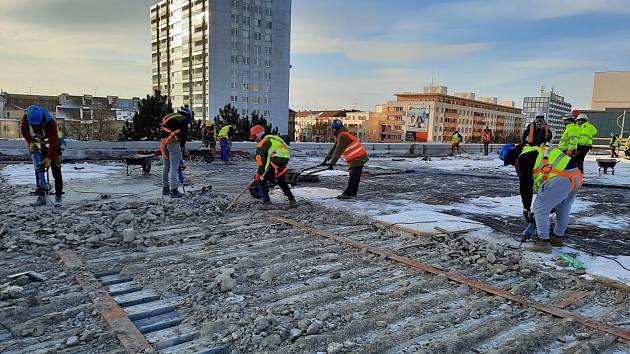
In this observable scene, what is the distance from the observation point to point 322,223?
223 inches

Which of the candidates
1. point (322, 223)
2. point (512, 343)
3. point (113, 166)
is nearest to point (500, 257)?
point (512, 343)

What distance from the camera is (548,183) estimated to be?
14.1 ft

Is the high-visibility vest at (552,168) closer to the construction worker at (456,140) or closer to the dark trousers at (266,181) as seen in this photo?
the dark trousers at (266,181)

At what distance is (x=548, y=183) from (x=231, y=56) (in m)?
63.8

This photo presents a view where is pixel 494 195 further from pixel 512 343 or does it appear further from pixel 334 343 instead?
pixel 334 343

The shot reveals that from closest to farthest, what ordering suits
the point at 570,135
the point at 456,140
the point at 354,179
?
the point at 354,179, the point at 570,135, the point at 456,140

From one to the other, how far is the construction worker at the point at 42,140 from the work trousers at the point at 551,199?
20.5ft

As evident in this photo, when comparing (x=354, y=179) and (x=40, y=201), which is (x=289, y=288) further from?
(x=40, y=201)

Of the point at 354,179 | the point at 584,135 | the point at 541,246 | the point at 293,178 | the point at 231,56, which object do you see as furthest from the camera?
the point at 231,56

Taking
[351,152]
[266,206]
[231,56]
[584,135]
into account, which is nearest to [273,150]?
[266,206]

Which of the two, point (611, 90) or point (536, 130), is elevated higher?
point (611, 90)

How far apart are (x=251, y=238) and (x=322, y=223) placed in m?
1.15

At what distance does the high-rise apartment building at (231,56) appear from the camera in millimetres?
62625

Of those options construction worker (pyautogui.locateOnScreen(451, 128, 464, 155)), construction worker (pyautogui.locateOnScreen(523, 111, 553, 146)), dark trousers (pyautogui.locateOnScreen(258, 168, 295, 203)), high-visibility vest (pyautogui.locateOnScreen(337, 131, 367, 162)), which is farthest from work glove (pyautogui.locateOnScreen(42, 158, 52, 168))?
construction worker (pyautogui.locateOnScreen(451, 128, 464, 155))
